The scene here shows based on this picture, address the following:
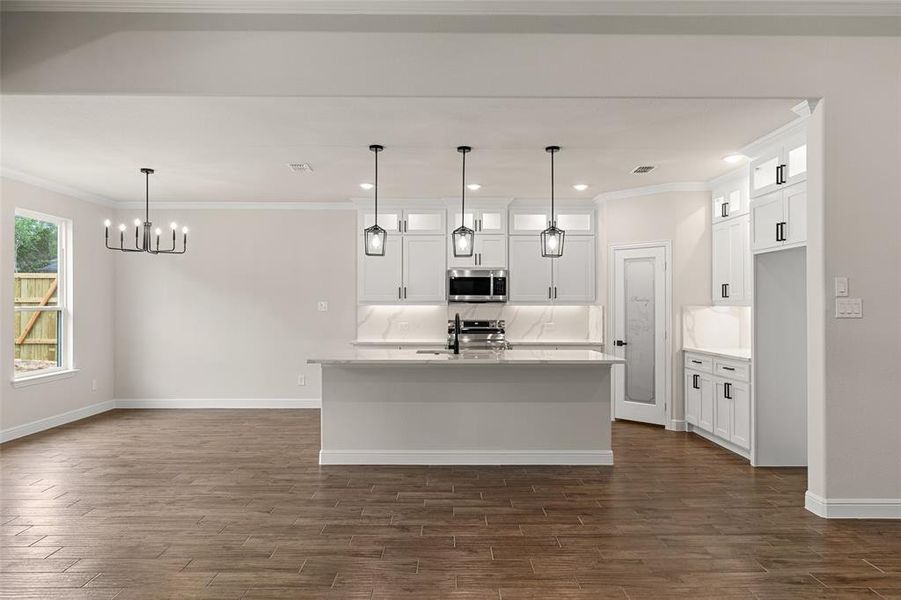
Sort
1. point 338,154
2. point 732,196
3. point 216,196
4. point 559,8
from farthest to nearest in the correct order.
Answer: point 216,196, point 732,196, point 338,154, point 559,8

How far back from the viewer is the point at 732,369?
5.44 meters

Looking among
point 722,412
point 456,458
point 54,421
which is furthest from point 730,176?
point 54,421

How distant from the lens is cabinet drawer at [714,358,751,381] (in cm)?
518

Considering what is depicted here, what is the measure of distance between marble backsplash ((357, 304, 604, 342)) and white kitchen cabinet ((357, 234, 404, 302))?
0.93ft

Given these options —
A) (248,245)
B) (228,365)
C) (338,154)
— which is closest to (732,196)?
(338,154)

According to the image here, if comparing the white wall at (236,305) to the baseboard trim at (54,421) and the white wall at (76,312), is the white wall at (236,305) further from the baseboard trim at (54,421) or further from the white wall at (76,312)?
the baseboard trim at (54,421)

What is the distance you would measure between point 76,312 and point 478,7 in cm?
610

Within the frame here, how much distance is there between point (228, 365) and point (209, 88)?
4.93 m

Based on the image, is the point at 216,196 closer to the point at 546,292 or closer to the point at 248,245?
the point at 248,245

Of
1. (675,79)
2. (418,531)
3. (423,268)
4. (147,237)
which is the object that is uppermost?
(675,79)

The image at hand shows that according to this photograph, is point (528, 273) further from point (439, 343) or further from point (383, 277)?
point (383, 277)

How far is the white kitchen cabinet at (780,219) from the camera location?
441 centimetres

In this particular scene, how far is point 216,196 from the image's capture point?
24.1ft

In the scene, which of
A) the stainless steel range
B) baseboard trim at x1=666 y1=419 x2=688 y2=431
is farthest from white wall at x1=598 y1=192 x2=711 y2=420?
the stainless steel range
